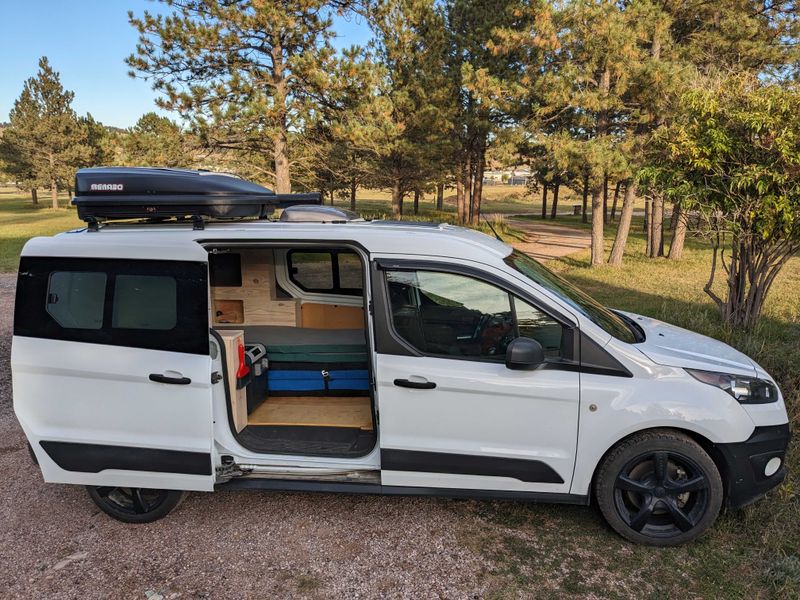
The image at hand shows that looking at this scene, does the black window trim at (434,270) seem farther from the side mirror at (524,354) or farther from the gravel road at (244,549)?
the gravel road at (244,549)

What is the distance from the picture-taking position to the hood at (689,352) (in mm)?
3070

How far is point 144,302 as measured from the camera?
319cm

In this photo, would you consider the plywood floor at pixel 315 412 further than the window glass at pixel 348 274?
No

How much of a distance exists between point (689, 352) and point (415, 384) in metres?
1.74

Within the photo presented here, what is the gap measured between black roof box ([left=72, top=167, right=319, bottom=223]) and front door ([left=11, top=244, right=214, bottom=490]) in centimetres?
27

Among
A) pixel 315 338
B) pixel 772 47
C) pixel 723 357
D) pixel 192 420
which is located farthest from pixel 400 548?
pixel 772 47

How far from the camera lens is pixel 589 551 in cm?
A: 310

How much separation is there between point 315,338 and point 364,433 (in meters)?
1.29

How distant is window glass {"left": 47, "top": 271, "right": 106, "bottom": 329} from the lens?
3.20 metres

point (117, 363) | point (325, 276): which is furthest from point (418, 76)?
point (117, 363)

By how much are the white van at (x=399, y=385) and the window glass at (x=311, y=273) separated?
5.68 feet

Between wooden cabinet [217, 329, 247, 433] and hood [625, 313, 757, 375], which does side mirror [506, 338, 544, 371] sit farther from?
wooden cabinet [217, 329, 247, 433]

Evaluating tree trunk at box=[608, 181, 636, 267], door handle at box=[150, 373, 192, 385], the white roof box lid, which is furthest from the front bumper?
tree trunk at box=[608, 181, 636, 267]

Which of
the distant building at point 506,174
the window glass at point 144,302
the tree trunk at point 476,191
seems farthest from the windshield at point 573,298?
the tree trunk at point 476,191
